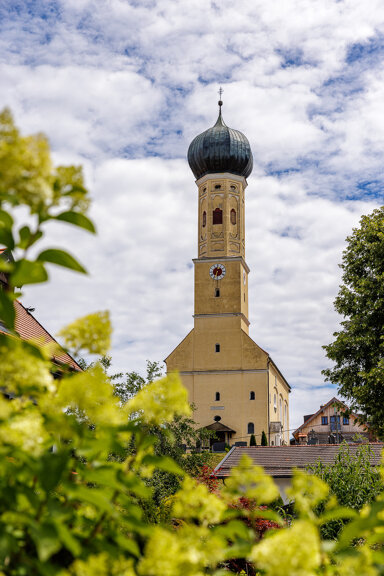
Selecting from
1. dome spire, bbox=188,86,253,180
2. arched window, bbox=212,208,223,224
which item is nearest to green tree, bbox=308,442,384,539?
arched window, bbox=212,208,223,224

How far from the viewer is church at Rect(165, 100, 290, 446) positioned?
52781mm

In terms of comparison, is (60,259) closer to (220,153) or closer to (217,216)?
(217,216)

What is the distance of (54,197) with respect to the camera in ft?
Answer: 5.37

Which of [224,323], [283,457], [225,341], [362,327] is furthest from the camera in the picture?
[224,323]

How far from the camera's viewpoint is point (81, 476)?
5.86 feet

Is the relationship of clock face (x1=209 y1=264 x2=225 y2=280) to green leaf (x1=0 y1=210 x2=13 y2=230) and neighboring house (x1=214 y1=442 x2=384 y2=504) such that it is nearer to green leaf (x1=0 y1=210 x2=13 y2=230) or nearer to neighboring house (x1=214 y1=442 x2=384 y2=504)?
neighboring house (x1=214 y1=442 x2=384 y2=504)

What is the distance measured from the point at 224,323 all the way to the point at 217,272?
494 cm

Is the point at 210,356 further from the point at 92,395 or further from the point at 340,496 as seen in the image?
the point at 92,395

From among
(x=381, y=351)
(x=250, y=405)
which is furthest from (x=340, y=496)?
(x=250, y=405)

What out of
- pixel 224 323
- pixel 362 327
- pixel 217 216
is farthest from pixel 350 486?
pixel 217 216

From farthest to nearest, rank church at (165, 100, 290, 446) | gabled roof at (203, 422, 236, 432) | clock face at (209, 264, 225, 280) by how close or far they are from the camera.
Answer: clock face at (209, 264, 225, 280)
church at (165, 100, 290, 446)
gabled roof at (203, 422, 236, 432)

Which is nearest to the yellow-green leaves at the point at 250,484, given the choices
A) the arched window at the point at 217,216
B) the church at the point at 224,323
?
the church at the point at 224,323

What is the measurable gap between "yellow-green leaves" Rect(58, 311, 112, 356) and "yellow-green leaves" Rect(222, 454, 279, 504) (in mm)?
587

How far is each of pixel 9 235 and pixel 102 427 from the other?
2.05ft
